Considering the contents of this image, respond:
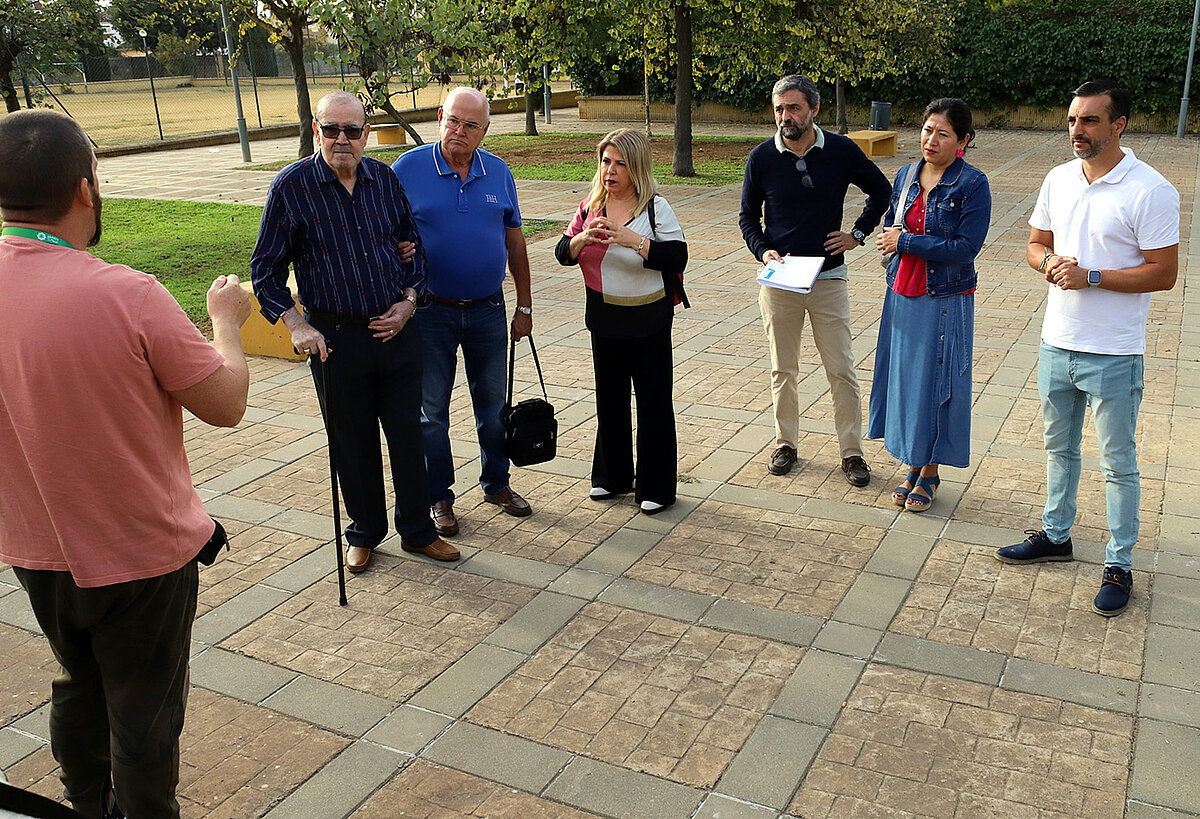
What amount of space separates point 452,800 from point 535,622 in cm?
116

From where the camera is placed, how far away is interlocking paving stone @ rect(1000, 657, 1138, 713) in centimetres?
379

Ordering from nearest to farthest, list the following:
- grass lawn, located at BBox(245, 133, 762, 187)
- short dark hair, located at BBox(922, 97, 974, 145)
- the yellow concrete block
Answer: short dark hair, located at BBox(922, 97, 974, 145), the yellow concrete block, grass lawn, located at BBox(245, 133, 762, 187)

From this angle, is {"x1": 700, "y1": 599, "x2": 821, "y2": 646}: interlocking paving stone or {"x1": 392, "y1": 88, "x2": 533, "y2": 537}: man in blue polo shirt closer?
{"x1": 700, "y1": 599, "x2": 821, "y2": 646}: interlocking paving stone

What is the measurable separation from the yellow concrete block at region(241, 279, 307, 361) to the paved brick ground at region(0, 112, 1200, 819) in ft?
5.87

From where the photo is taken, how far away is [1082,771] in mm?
3410

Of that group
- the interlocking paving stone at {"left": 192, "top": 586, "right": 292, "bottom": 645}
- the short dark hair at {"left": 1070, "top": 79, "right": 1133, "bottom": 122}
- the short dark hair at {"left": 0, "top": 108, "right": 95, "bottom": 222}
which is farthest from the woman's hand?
the short dark hair at {"left": 0, "top": 108, "right": 95, "bottom": 222}

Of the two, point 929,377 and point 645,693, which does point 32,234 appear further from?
point 929,377

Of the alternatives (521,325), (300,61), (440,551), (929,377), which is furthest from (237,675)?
(300,61)

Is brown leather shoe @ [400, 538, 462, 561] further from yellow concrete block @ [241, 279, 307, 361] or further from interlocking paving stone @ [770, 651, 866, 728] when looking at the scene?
yellow concrete block @ [241, 279, 307, 361]

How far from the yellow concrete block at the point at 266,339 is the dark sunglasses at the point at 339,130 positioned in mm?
4247

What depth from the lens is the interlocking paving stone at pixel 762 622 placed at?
430 centimetres

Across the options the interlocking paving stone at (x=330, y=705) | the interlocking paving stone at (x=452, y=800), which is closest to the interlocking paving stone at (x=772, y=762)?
the interlocking paving stone at (x=452, y=800)

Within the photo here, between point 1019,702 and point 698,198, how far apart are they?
44.6 ft

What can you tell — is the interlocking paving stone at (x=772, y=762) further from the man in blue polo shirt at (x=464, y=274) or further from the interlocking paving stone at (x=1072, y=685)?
the man in blue polo shirt at (x=464, y=274)
